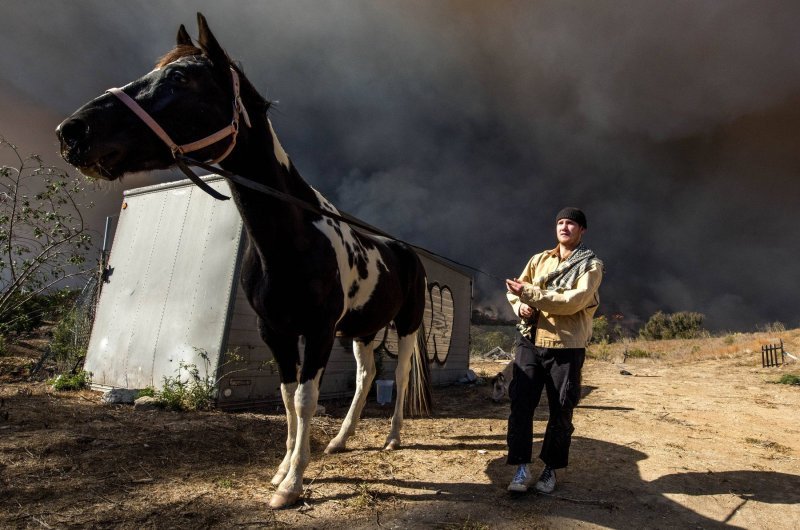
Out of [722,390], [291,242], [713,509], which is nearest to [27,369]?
[291,242]

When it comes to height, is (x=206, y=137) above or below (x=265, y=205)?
above

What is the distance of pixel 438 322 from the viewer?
33.7 ft

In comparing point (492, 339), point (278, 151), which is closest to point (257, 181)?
point (278, 151)

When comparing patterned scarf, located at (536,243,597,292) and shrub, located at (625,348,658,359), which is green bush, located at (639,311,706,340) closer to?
shrub, located at (625,348,658,359)

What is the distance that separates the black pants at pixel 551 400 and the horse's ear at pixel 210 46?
9.75 feet

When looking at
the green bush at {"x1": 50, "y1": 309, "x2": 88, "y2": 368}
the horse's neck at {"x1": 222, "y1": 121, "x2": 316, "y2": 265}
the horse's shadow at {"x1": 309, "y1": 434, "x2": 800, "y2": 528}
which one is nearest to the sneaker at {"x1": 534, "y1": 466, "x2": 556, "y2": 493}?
the horse's shadow at {"x1": 309, "y1": 434, "x2": 800, "y2": 528}

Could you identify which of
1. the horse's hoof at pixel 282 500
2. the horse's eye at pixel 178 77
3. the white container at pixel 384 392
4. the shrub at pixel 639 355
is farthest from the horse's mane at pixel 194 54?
the shrub at pixel 639 355

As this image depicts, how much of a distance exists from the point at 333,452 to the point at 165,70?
3.34 metres

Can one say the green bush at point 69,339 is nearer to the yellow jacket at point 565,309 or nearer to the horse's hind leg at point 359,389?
→ the horse's hind leg at point 359,389

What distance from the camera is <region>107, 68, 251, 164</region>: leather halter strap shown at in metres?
2.15

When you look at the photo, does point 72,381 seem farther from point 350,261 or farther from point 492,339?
point 492,339

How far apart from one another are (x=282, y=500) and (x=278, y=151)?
2.31m

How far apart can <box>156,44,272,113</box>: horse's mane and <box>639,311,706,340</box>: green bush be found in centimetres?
4987

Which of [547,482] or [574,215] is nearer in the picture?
[547,482]
